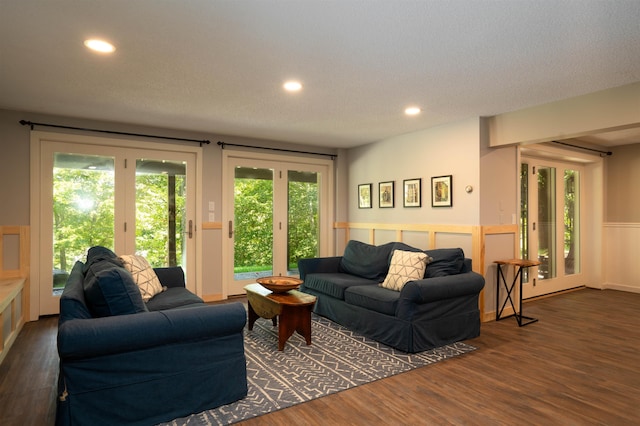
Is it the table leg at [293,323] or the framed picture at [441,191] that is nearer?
the table leg at [293,323]

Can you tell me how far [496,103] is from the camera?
12.3 feet

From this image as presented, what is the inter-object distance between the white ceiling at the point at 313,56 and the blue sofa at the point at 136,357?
4.93ft

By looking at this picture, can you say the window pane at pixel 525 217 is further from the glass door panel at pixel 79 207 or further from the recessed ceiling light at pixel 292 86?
the glass door panel at pixel 79 207

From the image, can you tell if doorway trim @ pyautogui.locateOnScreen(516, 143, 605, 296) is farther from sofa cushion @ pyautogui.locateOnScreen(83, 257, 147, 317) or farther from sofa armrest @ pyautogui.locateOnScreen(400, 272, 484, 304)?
sofa cushion @ pyautogui.locateOnScreen(83, 257, 147, 317)

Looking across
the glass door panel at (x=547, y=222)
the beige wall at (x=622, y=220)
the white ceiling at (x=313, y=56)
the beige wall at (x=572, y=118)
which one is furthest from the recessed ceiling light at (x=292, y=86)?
the beige wall at (x=622, y=220)

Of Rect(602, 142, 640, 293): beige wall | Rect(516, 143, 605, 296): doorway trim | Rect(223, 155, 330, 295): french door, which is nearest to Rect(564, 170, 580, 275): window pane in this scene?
Rect(516, 143, 605, 296): doorway trim

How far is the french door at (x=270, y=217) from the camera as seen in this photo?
18.0 ft

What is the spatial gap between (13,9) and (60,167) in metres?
2.81

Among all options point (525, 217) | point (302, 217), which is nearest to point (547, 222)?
point (525, 217)

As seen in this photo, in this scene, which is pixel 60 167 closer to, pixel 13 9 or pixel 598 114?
pixel 13 9

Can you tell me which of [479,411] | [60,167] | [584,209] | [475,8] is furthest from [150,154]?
[584,209]

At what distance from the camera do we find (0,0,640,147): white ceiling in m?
2.04

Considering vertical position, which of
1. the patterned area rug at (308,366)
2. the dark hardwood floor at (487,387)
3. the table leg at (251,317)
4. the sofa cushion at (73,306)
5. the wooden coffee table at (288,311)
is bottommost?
the dark hardwood floor at (487,387)

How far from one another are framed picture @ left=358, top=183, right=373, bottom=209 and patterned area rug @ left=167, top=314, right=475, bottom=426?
244 cm
